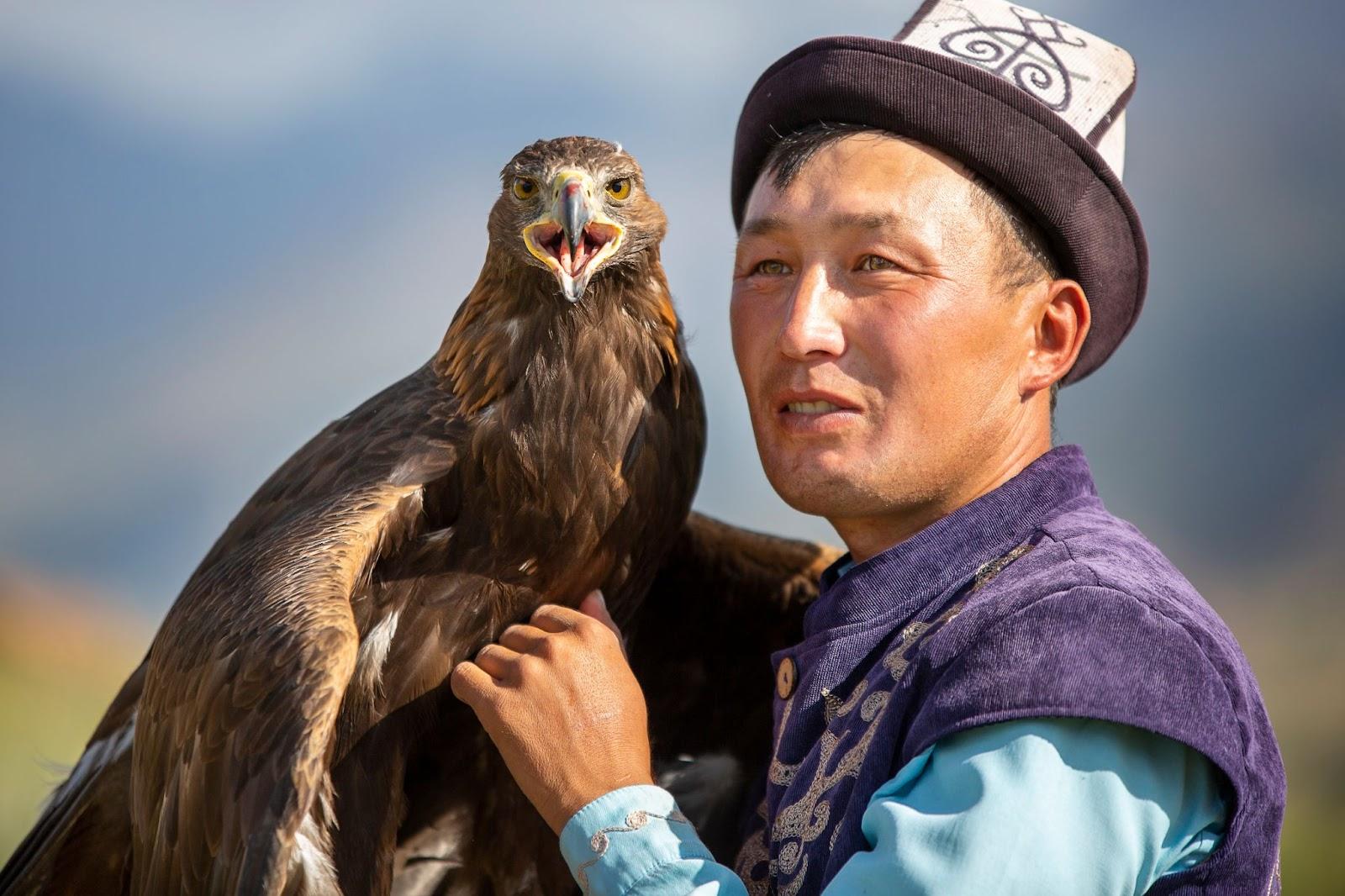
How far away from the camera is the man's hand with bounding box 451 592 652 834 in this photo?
2.18 meters

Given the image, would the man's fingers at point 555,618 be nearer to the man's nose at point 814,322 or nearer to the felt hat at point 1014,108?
the man's nose at point 814,322

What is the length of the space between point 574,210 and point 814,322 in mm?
1009

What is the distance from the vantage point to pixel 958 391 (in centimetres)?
226

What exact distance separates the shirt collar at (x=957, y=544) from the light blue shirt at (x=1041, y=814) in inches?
18.3

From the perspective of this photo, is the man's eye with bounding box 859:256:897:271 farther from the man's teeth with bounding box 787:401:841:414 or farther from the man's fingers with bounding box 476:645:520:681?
the man's fingers with bounding box 476:645:520:681

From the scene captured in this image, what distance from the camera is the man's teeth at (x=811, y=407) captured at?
2.27 m

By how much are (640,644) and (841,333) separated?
1.61 meters

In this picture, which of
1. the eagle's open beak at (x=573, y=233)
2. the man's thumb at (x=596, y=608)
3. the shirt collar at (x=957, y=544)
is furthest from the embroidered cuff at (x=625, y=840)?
the eagle's open beak at (x=573, y=233)

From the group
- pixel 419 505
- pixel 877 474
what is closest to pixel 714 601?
pixel 419 505

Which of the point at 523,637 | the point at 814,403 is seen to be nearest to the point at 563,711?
the point at 523,637

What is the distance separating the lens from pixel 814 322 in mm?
2230

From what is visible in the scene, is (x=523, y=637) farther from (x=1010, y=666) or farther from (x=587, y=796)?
(x=1010, y=666)

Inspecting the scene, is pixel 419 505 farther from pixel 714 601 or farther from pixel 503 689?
pixel 714 601

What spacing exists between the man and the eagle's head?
542 mm
